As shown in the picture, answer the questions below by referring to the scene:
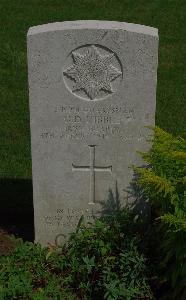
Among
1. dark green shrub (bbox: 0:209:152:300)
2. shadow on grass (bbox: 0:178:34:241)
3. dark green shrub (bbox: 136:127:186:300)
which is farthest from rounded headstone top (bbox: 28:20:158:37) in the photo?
shadow on grass (bbox: 0:178:34:241)

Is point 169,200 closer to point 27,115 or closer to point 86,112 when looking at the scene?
point 86,112

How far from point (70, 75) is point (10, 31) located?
5.73m

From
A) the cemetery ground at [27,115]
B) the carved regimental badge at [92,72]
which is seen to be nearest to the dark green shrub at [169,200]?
the cemetery ground at [27,115]

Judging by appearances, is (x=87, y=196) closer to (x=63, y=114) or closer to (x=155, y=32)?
(x=63, y=114)

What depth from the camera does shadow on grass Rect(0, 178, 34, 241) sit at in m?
5.51

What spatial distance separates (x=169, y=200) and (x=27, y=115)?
3.54 metres

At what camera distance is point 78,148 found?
4781mm

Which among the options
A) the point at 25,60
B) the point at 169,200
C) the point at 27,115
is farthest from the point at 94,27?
the point at 25,60

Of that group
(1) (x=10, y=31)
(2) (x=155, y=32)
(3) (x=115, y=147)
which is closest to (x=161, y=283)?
(3) (x=115, y=147)

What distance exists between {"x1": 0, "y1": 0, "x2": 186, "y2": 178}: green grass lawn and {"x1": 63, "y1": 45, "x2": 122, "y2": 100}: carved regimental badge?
1.98 meters

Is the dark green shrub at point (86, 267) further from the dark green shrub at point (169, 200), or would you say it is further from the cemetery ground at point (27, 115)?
the dark green shrub at point (169, 200)

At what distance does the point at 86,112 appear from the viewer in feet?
15.2

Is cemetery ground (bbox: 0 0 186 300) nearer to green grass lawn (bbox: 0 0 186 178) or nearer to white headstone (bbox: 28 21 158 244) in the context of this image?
green grass lawn (bbox: 0 0 186 178)

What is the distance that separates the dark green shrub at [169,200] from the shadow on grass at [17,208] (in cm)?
137
